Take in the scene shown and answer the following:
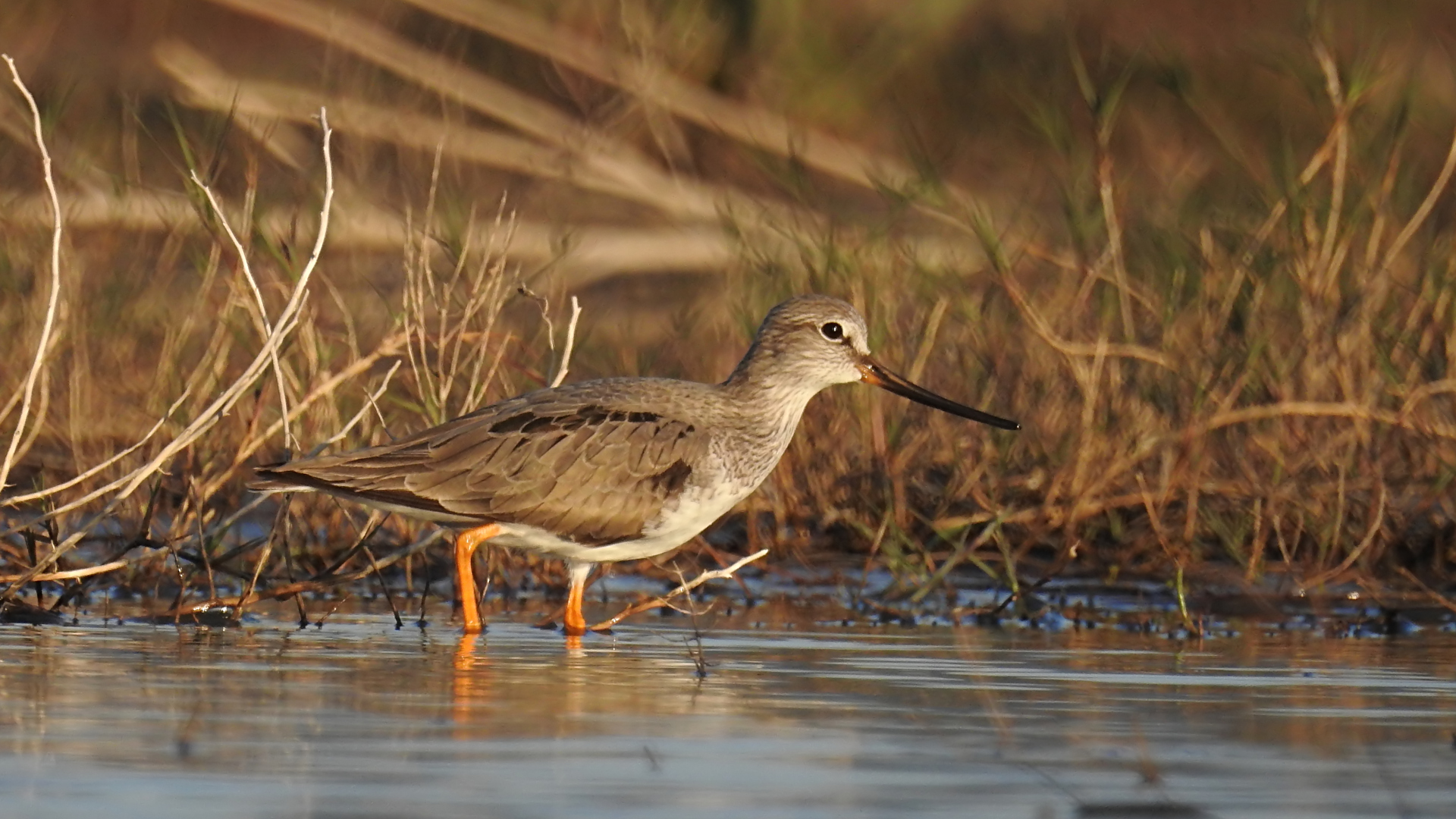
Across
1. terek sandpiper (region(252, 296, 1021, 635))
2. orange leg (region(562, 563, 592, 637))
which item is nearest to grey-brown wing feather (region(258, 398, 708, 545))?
terek sandpiper (region(252, 296, 1021, 635))

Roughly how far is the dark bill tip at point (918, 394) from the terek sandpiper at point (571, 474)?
782 mm

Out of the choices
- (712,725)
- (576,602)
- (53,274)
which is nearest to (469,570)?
(576,602)

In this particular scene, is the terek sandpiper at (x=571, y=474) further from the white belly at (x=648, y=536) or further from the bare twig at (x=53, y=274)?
the bare twig at (x=53, y=274)

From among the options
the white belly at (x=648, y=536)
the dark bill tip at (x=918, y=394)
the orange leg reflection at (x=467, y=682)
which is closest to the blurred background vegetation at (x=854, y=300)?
the dark bill tip at (x=918, y=394)

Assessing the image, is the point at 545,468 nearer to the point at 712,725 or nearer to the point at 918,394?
the point at 918,394

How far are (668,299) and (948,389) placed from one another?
424cm

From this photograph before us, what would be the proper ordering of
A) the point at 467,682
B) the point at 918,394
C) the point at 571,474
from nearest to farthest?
the point at 467,682, the point at 571,474, the point at 918,394

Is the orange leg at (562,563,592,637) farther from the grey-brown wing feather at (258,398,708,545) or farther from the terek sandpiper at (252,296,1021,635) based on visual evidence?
the grey-brown wing feather at (258,398,708,545)

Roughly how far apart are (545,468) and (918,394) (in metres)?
1.57

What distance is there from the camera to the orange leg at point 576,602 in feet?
24.5

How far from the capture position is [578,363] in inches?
421

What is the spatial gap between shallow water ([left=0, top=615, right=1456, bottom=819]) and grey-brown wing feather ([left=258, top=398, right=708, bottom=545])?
1.56 feet

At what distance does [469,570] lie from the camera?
7562 mm

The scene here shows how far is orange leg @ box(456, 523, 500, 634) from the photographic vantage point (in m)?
7.43
